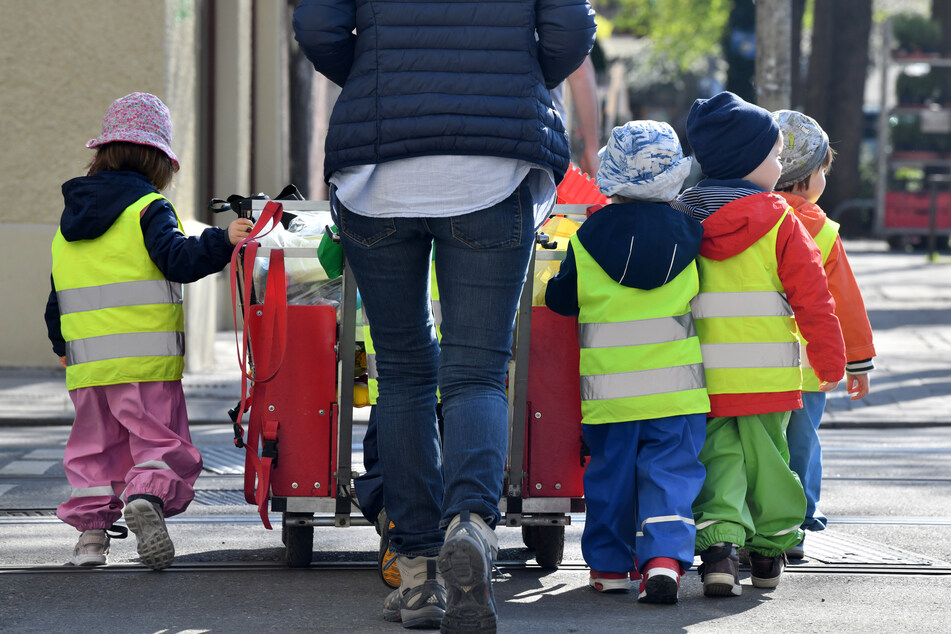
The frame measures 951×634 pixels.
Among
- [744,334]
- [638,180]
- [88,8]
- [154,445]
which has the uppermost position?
[88,8]

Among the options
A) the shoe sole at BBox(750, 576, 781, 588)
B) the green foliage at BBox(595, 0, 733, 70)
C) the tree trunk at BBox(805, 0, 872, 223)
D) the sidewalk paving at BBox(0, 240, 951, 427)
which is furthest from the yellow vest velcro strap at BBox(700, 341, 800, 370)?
the green foliage at BBox(595, 0, 733, 70)

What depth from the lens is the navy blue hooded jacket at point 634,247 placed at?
401 cm

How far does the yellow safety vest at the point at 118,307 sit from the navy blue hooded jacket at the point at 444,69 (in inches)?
47.3

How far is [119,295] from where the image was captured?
4410 millimetres

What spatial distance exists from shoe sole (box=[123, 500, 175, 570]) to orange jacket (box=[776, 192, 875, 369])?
2.18 m

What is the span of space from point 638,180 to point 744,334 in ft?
1.83

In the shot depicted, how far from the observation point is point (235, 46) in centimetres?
1193

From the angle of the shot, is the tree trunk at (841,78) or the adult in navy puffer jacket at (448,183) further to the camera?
the tree trunk at (841,78)

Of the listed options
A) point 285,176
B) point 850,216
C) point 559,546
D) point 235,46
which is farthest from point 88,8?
point 850,216

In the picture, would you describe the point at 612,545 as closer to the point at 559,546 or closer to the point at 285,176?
the point at 559,546

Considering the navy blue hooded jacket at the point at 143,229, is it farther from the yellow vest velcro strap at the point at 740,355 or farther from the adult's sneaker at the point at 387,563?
the yellow vest velcro strap at the point at 740,355

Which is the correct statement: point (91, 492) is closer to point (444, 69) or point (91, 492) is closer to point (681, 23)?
point (444, 69)

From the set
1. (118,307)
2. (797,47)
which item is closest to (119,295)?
(118,307)

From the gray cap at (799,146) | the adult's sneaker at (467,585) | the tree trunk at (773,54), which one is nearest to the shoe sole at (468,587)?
the adult's sneaker at (467,585)
